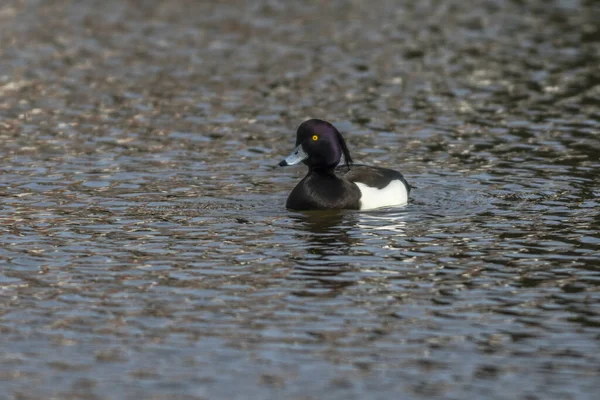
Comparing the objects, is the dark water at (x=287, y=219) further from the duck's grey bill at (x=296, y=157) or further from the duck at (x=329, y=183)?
the duck's grey bill at (x=296, y=157)

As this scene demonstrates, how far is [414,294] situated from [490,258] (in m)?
1.83

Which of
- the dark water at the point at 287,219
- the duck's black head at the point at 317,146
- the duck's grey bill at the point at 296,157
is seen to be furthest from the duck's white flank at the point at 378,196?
the duck's grey bill at the point at 296,157

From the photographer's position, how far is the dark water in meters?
10.3

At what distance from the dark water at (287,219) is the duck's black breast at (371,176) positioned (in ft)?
1.42

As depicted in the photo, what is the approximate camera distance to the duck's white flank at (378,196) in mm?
16562

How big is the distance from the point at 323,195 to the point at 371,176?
867 millimetres

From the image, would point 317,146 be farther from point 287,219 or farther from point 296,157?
point 287,219

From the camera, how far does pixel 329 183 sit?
1650cm

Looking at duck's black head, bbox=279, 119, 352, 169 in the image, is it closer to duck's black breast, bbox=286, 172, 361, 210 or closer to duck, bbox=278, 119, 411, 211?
duck, bbox=278, 119, 411, 211

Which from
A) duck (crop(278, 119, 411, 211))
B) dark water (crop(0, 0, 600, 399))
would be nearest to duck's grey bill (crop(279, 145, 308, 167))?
duck (crop(278, 119, 411, 211))

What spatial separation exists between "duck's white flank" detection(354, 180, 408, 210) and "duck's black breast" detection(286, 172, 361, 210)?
3.3 inches

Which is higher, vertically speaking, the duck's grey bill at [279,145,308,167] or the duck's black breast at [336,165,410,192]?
the duck's grey bill at [279,145,308,167]

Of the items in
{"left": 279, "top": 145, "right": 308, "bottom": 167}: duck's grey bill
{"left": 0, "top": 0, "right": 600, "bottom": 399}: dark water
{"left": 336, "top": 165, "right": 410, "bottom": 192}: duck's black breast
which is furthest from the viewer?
{"left": 336, "top": 165, "right": 410, "bottom": 192}: duck's black breast

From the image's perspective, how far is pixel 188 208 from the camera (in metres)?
16.5
